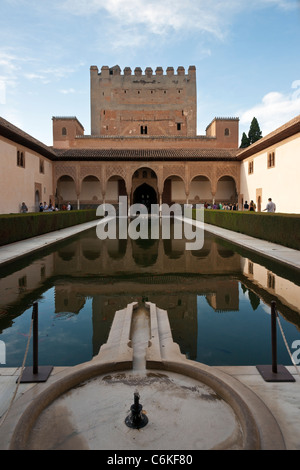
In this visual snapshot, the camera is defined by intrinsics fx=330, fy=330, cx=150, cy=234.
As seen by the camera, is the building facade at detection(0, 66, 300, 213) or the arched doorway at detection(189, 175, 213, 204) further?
the arched doorway at detection(189, 175, 213, 204)

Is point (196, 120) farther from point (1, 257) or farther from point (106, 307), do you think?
point (106, 307)

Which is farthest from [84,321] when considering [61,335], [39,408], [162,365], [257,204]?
[257,204]

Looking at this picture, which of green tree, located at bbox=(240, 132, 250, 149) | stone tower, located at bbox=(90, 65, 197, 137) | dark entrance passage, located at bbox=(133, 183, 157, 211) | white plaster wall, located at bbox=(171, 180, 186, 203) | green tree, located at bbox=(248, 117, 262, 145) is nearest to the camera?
white plaster wall, located at bbox=(171, 180, 186, 203)

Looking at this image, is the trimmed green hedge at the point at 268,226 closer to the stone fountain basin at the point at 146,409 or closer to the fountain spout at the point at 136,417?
the stone fountain basin at the point at 146,409

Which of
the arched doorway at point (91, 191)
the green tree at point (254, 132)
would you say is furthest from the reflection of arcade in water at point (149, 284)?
the green tree at point (254, 132)

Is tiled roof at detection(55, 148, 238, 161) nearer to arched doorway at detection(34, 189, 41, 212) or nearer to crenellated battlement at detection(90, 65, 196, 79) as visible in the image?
arched doorway at detection(34, 189, 41, 212)

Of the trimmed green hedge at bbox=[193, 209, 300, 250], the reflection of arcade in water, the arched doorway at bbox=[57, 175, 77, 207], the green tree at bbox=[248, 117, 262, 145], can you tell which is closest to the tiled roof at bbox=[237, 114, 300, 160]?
the trimmed green hedge at bbox=[193, 209, 300, 250]

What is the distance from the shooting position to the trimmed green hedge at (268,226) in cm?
925

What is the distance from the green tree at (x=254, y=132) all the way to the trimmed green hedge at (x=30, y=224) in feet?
97.7

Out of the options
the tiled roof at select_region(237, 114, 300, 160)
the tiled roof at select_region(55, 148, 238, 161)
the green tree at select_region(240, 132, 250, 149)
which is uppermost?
the green tree at select_region(240, 132, 250, 149)

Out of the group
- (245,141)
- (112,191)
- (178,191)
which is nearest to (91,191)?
(112,191)

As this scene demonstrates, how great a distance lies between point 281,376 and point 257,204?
70.5ft

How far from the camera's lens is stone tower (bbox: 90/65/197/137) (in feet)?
124

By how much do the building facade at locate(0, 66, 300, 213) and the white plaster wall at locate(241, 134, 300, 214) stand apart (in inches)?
2.0
